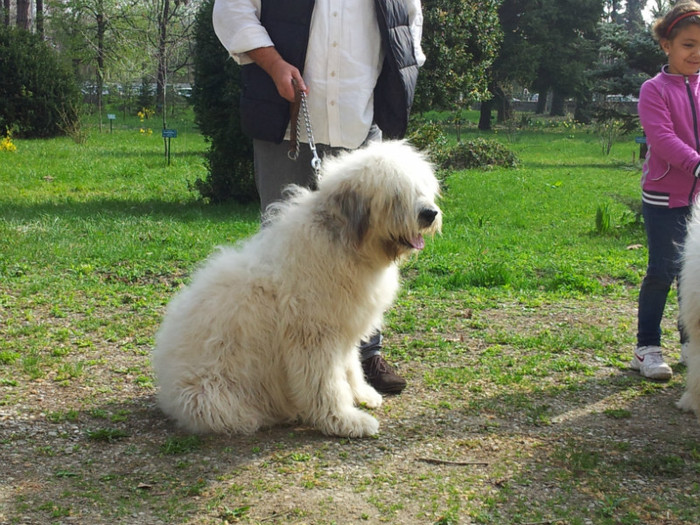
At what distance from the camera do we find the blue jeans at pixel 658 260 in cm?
441

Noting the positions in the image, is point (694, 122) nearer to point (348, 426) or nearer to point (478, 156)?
point (348, 426)

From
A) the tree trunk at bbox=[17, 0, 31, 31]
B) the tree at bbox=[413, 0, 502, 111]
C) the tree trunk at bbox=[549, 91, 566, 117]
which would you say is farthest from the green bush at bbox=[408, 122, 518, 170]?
the tree trunk at bbox=[549, 91, 566, 117]

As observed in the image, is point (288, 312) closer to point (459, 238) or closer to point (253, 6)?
point (253, 6)

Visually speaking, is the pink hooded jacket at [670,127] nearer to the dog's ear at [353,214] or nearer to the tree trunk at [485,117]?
the dog's ear at [353,214]

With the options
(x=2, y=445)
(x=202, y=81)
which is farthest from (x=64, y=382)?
(x=202, y=81)

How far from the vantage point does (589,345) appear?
514 centimetres

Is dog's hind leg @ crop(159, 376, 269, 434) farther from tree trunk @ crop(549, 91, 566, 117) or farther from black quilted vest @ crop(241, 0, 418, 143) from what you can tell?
tree trunk @ crop(549, 91, 566, 117)

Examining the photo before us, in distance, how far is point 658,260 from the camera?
4488mm

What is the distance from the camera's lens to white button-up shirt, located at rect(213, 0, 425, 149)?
3898 millimetres

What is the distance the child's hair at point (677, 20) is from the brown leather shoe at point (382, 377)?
100 inches

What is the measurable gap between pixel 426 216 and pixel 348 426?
1.10 m

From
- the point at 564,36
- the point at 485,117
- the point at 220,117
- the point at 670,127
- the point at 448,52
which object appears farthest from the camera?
the point at 564,36

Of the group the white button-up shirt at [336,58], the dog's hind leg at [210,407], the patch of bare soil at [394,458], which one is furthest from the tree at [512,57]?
the dog's hind leg at [210,407]

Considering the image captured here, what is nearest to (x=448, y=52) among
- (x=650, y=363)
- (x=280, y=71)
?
(x=650, y=363)
